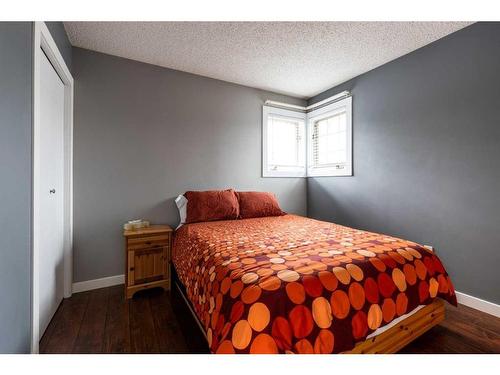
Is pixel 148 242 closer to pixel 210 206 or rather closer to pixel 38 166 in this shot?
pixel 210 206

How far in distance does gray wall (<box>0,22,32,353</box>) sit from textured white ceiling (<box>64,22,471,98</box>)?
105 centimetres

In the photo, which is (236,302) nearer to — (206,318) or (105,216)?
(206,318)

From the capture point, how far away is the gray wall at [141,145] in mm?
2213

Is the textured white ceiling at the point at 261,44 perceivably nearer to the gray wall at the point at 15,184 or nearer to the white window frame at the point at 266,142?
the white window frame at the point at 266,142

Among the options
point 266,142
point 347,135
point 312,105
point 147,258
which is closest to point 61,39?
point 147,258

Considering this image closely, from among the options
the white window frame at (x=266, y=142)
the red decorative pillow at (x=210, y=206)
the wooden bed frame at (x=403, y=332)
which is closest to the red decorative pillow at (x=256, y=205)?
the red decorative pillow at (x=210, y=206)

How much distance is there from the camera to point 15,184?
107 centimetres

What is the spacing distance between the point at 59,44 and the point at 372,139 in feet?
10.5

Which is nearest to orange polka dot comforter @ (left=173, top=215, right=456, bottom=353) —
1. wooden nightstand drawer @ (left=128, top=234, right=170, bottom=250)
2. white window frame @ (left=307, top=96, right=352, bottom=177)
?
wooden nightstand drawer @ (left=128, top=234, right=170, bottom=250)

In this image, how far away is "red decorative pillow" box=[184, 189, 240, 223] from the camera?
2.45 m

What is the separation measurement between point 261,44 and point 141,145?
1.65 metres

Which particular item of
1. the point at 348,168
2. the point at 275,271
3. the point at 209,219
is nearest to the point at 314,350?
the point at 275,271

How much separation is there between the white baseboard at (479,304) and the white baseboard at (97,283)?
10.7ft

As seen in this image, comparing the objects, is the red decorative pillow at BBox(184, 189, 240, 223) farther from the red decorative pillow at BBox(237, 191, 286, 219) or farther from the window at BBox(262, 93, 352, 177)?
the window at BBox(262, 93, 352, 177)
